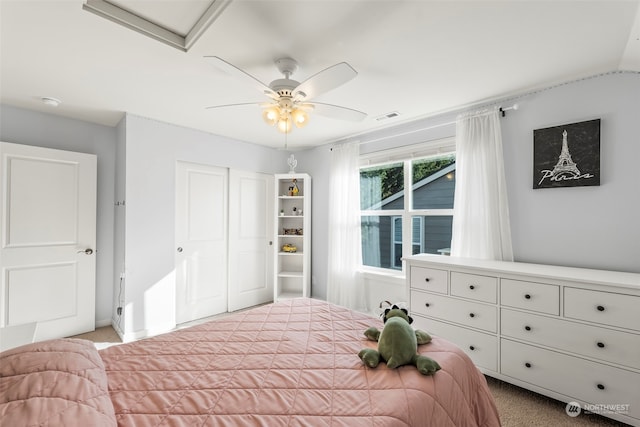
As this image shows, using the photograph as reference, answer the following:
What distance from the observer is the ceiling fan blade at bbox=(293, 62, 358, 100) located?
5.23 ft

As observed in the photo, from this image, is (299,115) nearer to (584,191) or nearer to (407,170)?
(407,170)

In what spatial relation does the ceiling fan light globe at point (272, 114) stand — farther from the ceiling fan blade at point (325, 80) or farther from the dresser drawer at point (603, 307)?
the dresser drawer at point (603, 307)

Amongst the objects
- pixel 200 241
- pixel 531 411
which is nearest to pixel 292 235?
pixel 200 241

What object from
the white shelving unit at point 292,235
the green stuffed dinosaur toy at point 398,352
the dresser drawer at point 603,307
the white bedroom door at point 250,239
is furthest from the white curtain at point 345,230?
the green stuffed dinosaur toy at point 398,352

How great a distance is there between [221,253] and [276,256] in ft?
2.58

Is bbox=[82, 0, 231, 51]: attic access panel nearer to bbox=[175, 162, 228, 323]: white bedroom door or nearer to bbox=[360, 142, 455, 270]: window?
bbox=[175, 162, 228, 323]: white bedroom door

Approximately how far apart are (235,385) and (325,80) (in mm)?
1665

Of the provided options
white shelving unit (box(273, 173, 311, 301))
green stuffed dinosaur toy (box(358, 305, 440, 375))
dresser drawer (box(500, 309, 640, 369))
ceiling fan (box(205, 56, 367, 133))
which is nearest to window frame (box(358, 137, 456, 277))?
white shelving unit (box(273, 173, 311, 301))

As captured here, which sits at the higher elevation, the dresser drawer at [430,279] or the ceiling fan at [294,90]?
the ceiling fan at [294,90]

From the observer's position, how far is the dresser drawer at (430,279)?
2508 millimetres

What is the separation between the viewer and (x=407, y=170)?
3.46m

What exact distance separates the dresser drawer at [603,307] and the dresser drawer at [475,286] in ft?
1.43

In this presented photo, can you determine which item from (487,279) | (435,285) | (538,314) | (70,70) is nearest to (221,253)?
(70,70)

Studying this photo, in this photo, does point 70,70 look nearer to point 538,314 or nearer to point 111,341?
point 111,341
